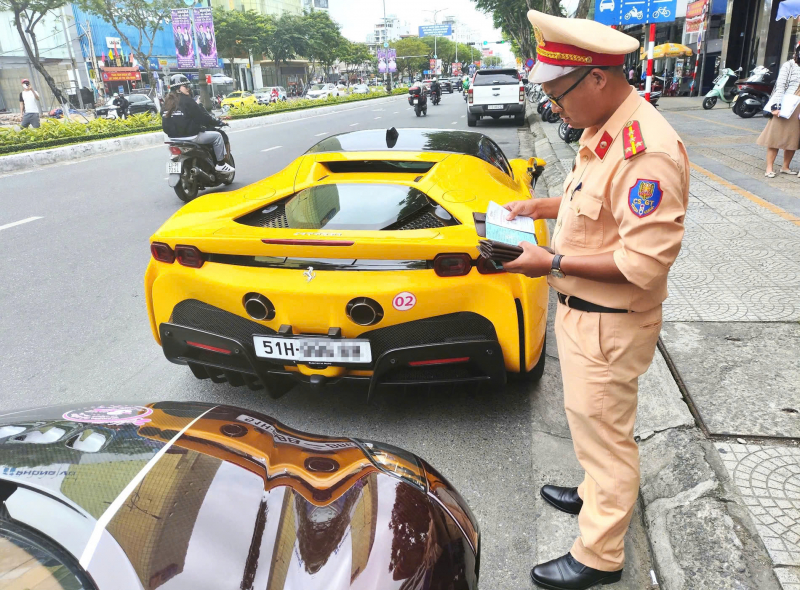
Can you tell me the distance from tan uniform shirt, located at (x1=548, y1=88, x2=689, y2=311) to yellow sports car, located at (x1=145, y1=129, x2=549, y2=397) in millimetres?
694

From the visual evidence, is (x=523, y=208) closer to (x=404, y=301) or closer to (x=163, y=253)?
(x=404, y=301)

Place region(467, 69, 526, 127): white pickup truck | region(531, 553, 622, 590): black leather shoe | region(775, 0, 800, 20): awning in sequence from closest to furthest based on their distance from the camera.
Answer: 1. region(531, 553, 622, 590): black leather shoe
2. region(775, 0, 800, 20): awning
3. region(467, 69, 526, 127): white pickup truck

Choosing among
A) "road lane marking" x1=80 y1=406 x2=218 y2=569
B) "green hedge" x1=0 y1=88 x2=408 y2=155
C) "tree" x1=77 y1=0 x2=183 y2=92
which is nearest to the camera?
"road lane marking" x1=80 y1=406 x2=218 y2=569

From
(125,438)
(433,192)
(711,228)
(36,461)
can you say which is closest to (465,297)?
(433,192)

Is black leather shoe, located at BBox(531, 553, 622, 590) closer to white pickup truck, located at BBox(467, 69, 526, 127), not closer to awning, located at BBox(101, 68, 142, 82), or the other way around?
white pickup truck, located at BBox(467, 69, 526, 127)

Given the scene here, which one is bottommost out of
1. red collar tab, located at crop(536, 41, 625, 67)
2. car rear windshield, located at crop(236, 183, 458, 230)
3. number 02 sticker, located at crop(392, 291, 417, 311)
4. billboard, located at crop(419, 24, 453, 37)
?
number 02 sticker, located at crop(392, 291, 417, 311)

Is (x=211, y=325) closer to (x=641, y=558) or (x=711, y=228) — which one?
(x=641, y=558)

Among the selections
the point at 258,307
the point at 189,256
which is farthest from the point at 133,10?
the point at 258,307

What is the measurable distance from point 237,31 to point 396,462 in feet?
203

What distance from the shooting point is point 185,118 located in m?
8.76

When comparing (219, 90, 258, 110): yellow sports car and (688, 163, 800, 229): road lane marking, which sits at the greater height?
(219, 90, 258, 110): yellow sports car

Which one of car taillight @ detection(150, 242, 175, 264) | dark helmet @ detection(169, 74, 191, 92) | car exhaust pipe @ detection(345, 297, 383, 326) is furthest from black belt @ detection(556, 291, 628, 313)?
dark helmet @ detection(169, 74, 191, 92)

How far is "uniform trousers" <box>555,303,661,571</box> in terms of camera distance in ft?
5.88

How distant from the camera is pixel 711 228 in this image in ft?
18.9
